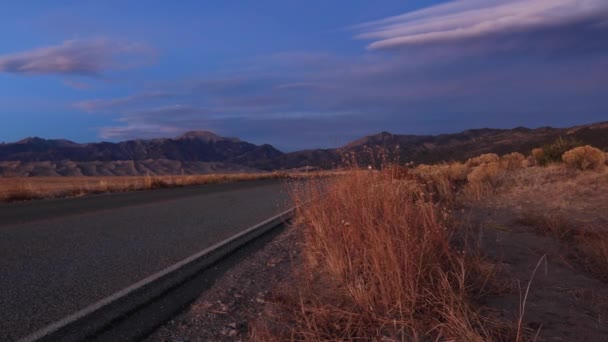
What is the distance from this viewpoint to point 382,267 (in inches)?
198

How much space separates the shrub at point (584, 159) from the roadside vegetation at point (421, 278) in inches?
383

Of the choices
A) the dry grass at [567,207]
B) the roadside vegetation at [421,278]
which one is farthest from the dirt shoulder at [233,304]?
the dry grass at [567,207]

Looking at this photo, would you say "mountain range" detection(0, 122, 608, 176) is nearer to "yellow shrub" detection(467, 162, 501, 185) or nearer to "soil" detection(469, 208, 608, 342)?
"yellow shrub" detection(467, 162, 501, 185)

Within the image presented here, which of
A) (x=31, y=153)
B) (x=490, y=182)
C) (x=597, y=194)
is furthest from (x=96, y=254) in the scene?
(x=31, y=153)

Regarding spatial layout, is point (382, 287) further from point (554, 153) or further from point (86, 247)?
point (554, 153)

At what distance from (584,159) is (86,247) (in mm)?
16283

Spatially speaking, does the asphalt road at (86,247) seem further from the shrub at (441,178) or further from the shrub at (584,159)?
the shrub at (584,159)

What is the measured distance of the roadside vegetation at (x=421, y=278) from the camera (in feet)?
14.1

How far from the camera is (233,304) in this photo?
18.0 ft

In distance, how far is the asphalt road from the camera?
534 cm

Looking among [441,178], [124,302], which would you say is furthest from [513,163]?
[124,302]

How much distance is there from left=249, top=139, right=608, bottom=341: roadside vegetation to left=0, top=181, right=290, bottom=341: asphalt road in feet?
5.95

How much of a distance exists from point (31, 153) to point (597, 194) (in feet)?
477

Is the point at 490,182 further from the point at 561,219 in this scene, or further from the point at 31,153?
the point at 31,153
